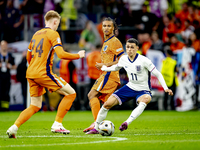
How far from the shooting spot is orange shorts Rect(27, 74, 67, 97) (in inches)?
272

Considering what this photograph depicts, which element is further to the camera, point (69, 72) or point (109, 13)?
point (109, 13)

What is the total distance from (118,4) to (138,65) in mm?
11231

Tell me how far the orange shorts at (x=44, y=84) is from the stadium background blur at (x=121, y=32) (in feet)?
26.3

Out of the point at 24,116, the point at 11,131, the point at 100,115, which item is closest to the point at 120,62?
the point at 100,115

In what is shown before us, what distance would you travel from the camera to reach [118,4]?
60.1ft

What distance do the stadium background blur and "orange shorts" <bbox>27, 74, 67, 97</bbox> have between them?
8.03 meters

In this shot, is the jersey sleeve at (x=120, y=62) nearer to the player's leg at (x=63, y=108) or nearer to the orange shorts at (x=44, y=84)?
the player's leg at (x=63, y=108)

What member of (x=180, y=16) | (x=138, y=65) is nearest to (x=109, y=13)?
(x=180, y=16)

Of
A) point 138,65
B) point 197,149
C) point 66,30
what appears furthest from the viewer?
point 66,30

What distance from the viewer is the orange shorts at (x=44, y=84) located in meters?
6.90

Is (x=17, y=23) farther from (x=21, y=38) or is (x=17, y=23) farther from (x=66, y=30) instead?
(x=66, y=30)

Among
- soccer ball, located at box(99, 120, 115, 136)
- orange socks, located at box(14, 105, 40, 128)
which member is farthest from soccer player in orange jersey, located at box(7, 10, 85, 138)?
soccer ball, located at box(99, 120, 115, 136)

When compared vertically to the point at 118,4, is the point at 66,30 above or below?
below

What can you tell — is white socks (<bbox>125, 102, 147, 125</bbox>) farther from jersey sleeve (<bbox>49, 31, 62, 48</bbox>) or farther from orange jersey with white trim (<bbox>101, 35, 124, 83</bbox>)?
jersey sleeve (<bbox>49, 31, 62, 48</bbox>)
